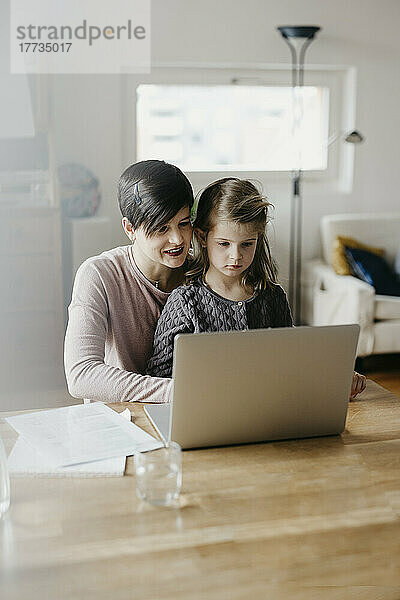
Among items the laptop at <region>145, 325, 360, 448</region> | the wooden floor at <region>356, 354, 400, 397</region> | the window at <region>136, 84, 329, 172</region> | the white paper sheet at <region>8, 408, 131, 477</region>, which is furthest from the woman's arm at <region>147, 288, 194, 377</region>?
the window at <region>136, 84, 329, 172</region>

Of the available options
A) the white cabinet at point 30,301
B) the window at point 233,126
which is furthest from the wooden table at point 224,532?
the window at point 233,126

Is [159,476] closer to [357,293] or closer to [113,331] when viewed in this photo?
[113,331]

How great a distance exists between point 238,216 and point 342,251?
8.90ft

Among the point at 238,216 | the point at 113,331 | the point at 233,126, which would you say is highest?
the point at 233,126

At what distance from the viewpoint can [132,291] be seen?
1.97 metres

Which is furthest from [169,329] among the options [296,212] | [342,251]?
[296,212]

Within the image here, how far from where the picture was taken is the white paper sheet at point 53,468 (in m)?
1.32

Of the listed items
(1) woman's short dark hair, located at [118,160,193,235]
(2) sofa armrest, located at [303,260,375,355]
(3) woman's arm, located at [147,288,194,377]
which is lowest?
(2) sofa armrest, located at [303,260,375,355]

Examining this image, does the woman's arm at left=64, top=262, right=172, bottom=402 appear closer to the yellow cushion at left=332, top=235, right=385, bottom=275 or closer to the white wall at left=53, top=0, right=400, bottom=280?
the white wall at left=53, top=0, right=400, bottom=280

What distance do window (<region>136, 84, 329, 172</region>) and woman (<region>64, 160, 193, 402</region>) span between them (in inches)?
105

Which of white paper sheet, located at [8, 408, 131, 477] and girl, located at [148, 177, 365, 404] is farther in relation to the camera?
girl, located at [148, 177, 365, 404]

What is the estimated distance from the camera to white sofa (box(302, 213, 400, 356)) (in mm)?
4113

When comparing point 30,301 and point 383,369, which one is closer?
point 30,301

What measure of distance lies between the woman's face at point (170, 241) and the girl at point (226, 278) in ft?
0.14
